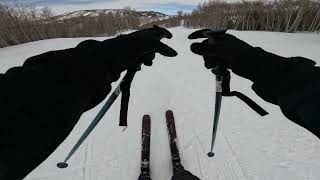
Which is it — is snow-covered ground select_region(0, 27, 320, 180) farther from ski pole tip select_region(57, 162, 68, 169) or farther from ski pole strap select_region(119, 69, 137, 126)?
ski pole strap select_region(119, 69, 137, 126)

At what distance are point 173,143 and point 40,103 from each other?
88.1 inches

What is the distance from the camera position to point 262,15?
1184 centimetres

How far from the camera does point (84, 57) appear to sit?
1.18 meters

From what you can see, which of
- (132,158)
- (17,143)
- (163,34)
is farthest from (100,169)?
(17,143)

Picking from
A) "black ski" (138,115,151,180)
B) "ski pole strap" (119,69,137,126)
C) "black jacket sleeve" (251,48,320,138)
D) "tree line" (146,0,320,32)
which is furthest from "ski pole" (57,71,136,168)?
"tree line" (146,0,320,32)

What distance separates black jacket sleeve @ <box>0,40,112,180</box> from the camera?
27.5 inches

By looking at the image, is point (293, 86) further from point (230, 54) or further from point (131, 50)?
point (131, 50)

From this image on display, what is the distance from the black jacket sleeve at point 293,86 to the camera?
0.91 m

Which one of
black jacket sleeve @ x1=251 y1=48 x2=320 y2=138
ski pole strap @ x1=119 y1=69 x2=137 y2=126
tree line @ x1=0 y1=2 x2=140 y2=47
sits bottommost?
tree line @ x1=0 y1=2 x2=140 y2=47

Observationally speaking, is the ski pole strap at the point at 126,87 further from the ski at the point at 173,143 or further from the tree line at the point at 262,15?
the tree line at the point at 262,15

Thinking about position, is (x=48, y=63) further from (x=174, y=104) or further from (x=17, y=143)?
(x=174, y=104)

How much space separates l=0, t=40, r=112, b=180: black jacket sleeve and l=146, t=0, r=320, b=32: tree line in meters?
10.9

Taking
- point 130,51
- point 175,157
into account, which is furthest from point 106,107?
point 175,157

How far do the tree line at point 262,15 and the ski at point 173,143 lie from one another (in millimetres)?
8896
